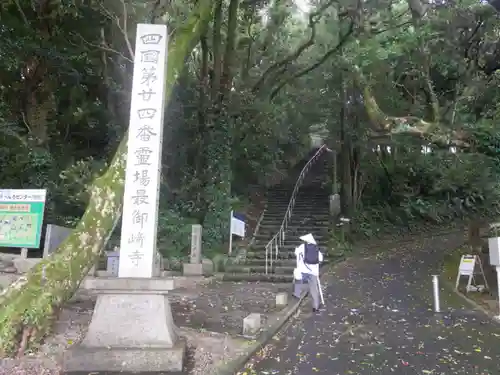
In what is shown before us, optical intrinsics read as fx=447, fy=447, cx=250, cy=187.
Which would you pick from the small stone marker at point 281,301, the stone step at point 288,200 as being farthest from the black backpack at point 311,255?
the stone step at point 288,200

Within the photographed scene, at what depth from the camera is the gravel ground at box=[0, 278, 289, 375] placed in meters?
5.50

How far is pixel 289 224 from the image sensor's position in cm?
1772

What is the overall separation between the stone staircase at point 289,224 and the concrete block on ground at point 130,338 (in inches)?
292

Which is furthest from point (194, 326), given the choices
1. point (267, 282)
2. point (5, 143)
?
point (5, 143)

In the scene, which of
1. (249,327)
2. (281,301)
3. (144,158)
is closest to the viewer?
(144,158)

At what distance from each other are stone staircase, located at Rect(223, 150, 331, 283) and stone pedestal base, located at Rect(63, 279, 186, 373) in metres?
7.41

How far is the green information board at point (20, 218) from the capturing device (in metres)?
11.9

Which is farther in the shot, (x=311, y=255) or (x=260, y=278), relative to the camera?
(x=260, y=278)

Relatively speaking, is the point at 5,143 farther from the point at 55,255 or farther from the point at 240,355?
the point at 240,355

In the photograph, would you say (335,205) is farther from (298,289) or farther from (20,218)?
(20,218)

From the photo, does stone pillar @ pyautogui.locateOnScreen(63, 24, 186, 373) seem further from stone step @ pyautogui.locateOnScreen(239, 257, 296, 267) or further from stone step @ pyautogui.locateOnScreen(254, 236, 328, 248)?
stone step @ pyautogui.locateOnScreen(254, 236, 328, 248)

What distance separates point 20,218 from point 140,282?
309 inches

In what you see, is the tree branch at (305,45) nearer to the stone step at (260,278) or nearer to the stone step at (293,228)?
the stone step at (293,228)

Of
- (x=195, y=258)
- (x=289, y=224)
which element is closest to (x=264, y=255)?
(x=195, y=258)
